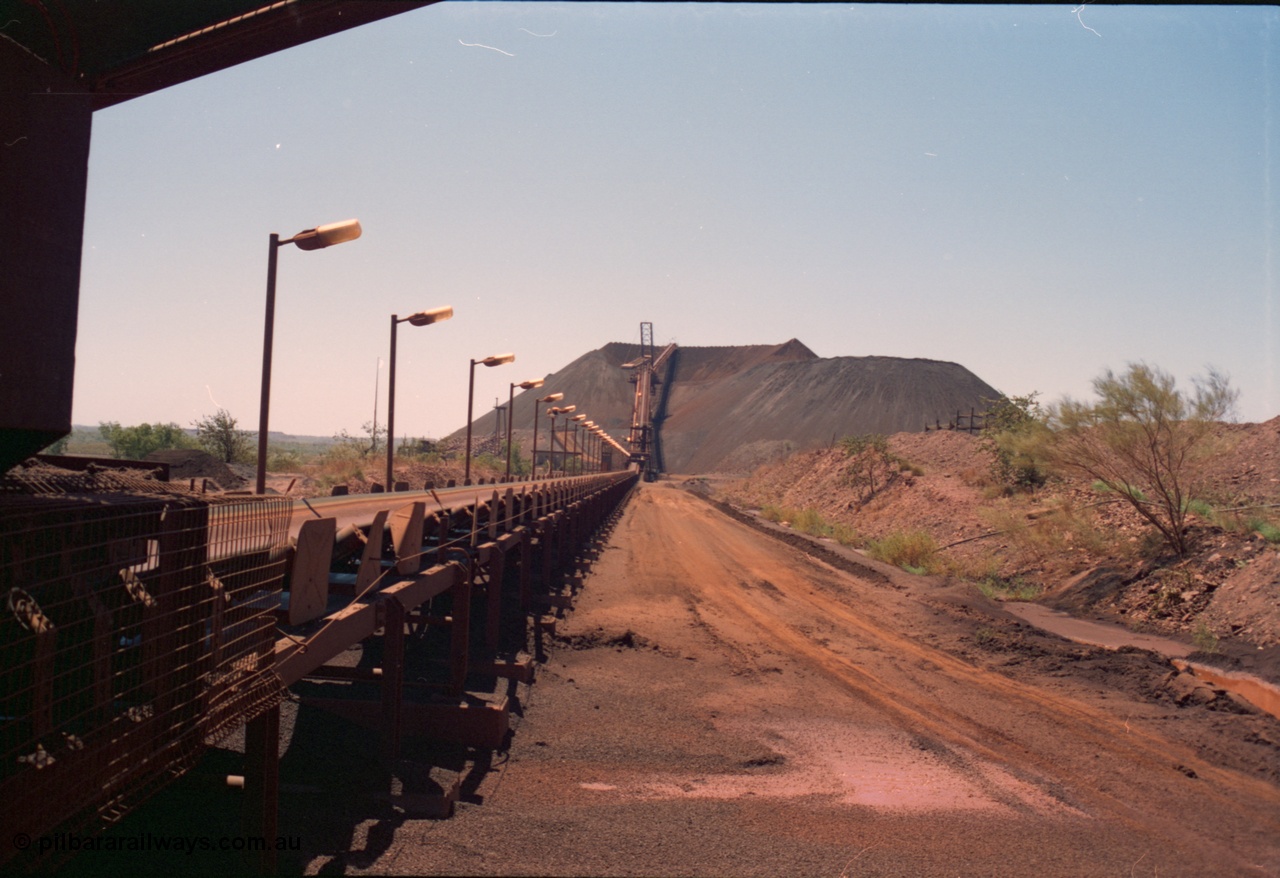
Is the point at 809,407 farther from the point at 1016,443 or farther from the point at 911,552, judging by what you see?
the point at 1016,443

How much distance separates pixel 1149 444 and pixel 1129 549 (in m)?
2.21

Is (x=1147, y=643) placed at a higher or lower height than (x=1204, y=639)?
lower

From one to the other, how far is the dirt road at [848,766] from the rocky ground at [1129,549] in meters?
2.32

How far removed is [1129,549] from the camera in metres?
17.6

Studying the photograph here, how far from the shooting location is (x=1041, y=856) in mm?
6082

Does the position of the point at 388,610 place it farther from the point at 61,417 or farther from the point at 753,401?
the point at 753,401

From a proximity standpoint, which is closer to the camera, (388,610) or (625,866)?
(625,866)

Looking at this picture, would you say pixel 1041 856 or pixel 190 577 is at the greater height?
pixel 190 577

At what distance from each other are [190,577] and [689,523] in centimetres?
3229

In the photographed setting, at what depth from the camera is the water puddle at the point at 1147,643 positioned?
10125 millimetres

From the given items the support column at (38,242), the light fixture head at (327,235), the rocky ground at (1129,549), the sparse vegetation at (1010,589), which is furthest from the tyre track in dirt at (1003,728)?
the light fixture head at (327,235)

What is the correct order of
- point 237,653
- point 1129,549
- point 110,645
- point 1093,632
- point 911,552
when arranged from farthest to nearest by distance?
point 911,552 → point 1129,549 → point 1093,632 → point 237,653 → point 110,645

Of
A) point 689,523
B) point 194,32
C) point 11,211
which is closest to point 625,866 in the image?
point 11,211

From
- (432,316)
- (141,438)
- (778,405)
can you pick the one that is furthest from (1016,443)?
(778,405)
